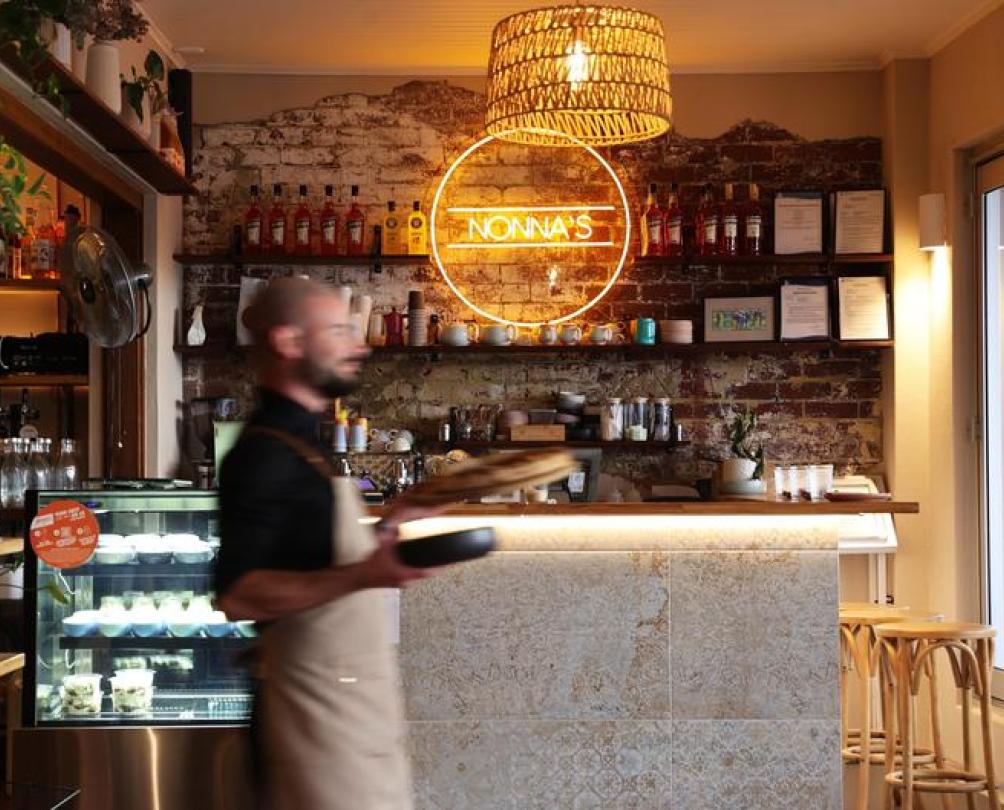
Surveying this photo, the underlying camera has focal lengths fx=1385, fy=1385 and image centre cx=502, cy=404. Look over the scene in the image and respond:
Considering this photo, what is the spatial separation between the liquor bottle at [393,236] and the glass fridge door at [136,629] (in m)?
2.54

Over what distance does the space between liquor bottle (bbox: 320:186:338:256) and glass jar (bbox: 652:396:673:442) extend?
5.72 ft

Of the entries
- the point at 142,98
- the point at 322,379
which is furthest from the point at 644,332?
the point at 322,379

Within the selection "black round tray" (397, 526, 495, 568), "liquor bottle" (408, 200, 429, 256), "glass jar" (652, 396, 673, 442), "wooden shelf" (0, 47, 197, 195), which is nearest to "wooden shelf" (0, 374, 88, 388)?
"wooden shelf" (0, 47, 197, 195)

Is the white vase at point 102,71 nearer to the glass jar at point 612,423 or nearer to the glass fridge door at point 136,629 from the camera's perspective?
the glass fridge door at point 136,629

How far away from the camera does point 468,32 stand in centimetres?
637

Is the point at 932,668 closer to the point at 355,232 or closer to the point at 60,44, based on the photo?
the point at 355,232

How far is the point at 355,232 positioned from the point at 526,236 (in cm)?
84

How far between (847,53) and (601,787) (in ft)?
12.7

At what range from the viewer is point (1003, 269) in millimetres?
6156

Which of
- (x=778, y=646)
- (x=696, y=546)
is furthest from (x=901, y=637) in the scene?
(x=696, y=546)

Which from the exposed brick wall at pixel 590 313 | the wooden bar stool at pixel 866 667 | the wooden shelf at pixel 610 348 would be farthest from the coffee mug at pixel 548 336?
the wooden bar stool at pixel 866 667

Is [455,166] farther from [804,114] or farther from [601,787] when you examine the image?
[601,787]

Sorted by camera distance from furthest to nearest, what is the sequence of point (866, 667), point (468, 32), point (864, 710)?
point (468, 32), point (866, 667), point (864, 710)

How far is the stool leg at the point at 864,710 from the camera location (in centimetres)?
513
